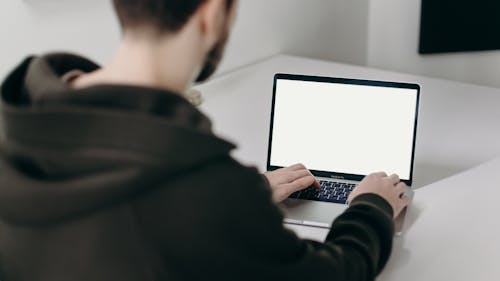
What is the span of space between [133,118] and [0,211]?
19cm

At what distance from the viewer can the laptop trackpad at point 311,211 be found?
107cm

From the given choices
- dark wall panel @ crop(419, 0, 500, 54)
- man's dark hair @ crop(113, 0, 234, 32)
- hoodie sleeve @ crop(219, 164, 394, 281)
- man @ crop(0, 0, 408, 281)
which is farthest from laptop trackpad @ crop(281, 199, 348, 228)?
dark wall panel @ crop(419, 0, 500, 54)

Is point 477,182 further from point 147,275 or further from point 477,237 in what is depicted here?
point 147,275

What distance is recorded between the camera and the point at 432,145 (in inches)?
55.4

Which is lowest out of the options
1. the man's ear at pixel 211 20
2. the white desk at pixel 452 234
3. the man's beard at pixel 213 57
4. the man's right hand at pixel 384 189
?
the white desk at pixel 452 234

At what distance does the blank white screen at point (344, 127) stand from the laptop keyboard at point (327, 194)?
0.06m

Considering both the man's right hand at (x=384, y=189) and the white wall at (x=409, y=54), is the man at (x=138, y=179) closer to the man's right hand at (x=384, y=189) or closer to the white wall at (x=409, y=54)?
the man's right hand at (x=384, y=189)

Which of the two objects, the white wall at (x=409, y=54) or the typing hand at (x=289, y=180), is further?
the white wall at (x=409, y=54)

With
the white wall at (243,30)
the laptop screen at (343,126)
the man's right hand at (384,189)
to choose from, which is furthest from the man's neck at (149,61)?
the white wall at (243,30)

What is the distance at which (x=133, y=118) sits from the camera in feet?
1.85

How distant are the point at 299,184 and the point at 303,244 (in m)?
0.44

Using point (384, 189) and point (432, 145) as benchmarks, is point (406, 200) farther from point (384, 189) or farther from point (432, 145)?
point (432, 145)

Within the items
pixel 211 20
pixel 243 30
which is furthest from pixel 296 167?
pixel 243 30

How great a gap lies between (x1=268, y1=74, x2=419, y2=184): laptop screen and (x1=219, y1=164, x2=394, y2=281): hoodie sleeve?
36 cm
